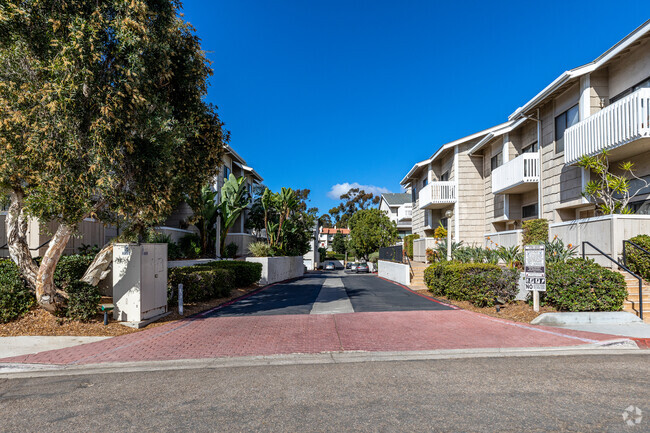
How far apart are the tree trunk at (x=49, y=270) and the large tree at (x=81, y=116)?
0.02 meters

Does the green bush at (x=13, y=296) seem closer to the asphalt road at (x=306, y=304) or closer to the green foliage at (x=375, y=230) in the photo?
the asphalt road at (x=306, y=304)

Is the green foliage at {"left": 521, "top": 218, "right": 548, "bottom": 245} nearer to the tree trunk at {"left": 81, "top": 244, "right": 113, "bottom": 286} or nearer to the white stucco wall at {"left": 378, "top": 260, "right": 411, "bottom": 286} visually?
the white stucco wall at {"left": 378, "top": 260, "right": 411, "bottom": 286}

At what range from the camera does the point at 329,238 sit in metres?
106

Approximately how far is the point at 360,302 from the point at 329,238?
93.1 meters

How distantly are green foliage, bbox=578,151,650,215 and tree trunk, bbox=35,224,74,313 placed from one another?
14800 millimetres

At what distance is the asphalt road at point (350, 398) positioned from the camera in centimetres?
399

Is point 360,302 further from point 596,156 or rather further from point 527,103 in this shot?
point 527,103

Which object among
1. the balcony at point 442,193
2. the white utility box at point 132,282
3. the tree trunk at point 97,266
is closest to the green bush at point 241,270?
the tree trunk at point 97,266

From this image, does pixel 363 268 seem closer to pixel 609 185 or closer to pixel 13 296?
pixel 609 185

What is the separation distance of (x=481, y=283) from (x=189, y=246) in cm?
1436

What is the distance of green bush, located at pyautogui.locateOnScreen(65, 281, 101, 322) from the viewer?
8.88 m

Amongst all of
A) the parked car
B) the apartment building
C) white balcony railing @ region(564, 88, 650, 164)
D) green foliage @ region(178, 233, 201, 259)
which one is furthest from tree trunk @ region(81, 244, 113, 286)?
the apartment building

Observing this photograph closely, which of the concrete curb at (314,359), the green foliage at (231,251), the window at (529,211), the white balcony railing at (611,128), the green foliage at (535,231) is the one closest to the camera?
the concrete curb at (314,359)

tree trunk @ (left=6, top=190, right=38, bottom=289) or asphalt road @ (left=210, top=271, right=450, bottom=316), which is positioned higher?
tree trunk @ (left=6, top=190, right=38, bottom=289)
